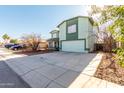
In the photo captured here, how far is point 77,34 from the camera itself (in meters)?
17.0

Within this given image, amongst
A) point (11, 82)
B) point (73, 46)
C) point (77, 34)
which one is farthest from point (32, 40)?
point (11, 82)

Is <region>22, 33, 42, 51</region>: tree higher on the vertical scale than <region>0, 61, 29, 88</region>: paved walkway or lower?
higher

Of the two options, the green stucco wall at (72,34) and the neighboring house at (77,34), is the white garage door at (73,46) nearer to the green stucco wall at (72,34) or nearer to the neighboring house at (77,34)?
the neighboring house at (77,34)

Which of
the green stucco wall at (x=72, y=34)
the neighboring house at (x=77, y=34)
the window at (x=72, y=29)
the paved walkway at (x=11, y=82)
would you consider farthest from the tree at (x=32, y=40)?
the paved walkway at (x=11, y=82)

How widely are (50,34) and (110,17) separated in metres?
26.6

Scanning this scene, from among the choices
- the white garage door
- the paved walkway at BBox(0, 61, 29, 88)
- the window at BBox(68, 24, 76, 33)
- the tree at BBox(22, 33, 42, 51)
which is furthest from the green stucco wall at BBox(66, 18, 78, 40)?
the paved walkway at BBox(0, 61, 29, 88)

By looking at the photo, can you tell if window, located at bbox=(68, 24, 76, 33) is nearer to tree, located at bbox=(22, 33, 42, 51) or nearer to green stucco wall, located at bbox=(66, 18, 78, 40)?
green stucco wall, located at bbox=(66, 18, 78, 40)

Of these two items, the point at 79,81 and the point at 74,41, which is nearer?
the point at 79,81

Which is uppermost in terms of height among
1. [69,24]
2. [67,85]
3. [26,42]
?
[69,24]

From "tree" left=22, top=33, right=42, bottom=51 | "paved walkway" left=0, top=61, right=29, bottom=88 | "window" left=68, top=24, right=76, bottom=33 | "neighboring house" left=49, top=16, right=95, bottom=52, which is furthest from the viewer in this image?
"tree" left=22, top=33, right=42, bottom=51

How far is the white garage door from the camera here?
16.6 m
